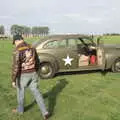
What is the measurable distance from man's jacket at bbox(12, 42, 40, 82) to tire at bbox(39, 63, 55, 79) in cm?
578

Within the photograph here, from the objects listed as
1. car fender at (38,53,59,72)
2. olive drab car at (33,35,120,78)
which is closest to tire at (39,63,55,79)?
olive drab car at (33,35,120,78)

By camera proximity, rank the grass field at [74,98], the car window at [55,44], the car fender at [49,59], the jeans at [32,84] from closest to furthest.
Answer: the jeans at [32,84], the grass field at [74,98], the car fender at [49,59], the car window at [55,44]

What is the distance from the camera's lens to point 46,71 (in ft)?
42.2

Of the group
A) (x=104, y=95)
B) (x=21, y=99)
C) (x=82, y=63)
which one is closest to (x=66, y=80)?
(x=82, y=63)

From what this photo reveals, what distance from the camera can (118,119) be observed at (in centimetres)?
711

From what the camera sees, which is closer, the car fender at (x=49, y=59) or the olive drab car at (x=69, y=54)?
the car fender at (x=49, y=59)

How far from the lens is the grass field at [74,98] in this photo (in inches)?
Answer: 297

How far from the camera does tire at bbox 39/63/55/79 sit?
12.8m

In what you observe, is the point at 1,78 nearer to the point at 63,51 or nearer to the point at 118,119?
the point at 63,51

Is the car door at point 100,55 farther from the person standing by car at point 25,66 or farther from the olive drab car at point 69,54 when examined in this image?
the person standing by car at point 25,66

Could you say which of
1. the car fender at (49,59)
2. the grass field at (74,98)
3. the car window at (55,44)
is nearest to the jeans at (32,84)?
the grass field at (74,98)

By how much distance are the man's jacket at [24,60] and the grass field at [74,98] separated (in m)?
1.20

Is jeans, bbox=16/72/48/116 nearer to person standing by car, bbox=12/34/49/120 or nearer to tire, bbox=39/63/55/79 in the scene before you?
person standing by car, bbox=12/34/49/120

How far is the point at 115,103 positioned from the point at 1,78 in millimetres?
6035
